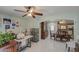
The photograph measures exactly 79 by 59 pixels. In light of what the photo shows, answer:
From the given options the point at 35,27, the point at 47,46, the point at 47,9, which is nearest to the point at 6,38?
the point at 35,27

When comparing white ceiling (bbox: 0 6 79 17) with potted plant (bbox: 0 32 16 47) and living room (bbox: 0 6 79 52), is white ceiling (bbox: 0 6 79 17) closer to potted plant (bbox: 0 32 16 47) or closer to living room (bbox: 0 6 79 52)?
living room (bbox: 0 6 79 52)

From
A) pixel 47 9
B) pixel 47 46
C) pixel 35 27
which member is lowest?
pixel 47 46

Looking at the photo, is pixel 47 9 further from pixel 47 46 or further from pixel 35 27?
pixel 47 46

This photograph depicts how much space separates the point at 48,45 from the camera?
6.58 ft

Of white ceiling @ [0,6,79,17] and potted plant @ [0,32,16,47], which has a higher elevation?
white ceiling @ [0,6,79,17]

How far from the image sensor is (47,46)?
200cm

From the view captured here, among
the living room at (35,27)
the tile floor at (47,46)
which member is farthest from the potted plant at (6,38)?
the tile floor at (47,46)

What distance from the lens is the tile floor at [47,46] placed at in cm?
199

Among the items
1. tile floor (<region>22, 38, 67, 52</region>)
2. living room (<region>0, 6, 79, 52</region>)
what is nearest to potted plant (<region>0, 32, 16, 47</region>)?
living room (<region>0, 6, 79, 52</region>)

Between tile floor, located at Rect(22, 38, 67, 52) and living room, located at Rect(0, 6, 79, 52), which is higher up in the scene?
living room, located at Rect(0, 6, 79, 52)

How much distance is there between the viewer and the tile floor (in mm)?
1992

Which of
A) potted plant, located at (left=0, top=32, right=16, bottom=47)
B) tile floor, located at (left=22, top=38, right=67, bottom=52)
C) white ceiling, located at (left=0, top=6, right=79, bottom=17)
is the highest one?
white ceiling, located at (left=0, top=6, right=79, bottom=17)
